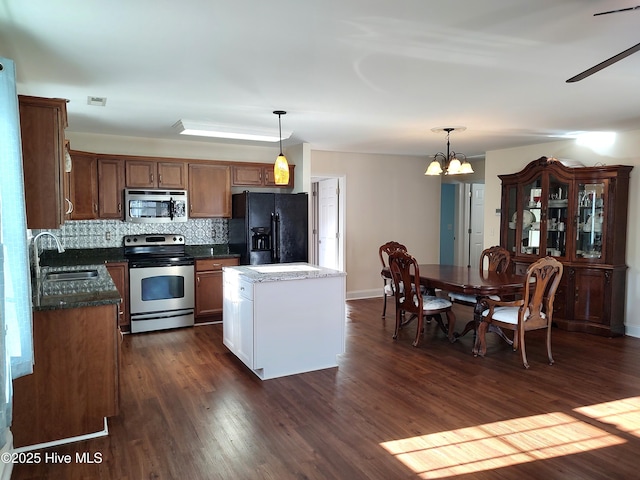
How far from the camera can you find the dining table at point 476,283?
163 inches

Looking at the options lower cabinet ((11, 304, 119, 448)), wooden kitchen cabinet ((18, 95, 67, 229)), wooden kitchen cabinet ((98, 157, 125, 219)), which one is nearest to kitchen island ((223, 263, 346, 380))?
lower cabinet ((11, 304, 119, 448))

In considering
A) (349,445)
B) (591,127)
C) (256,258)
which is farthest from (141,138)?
(591,127)

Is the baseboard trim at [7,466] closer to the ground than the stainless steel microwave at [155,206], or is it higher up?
closer to the ground

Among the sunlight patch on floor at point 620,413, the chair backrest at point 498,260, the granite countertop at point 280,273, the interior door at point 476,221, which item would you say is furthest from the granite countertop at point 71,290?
the interior door at point 476,221

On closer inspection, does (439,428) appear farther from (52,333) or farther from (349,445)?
(52,333)

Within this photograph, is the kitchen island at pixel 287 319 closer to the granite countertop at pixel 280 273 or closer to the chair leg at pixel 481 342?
the granite countertop at pixel 280 273

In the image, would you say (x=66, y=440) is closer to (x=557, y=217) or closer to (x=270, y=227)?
(x=270, y=227)

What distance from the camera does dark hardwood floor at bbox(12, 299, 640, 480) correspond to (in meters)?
2.45

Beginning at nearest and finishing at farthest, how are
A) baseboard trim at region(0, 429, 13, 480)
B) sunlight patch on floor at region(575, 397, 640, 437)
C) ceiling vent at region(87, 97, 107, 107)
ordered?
baseboard trim at region(0, 429, 13, 480), sunlight patch on floor at region(575, 397, 640, 437), ceiling vent at region(87, 97, 107, 107)

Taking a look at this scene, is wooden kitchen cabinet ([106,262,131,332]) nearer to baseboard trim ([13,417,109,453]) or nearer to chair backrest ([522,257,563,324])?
baseboard trim ([13,417,109,453])

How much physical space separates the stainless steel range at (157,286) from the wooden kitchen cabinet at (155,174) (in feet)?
2.23

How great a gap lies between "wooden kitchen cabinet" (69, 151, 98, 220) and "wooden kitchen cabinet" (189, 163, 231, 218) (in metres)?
1.09

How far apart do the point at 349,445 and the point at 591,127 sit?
4313mm

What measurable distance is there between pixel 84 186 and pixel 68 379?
2997 millimetres
